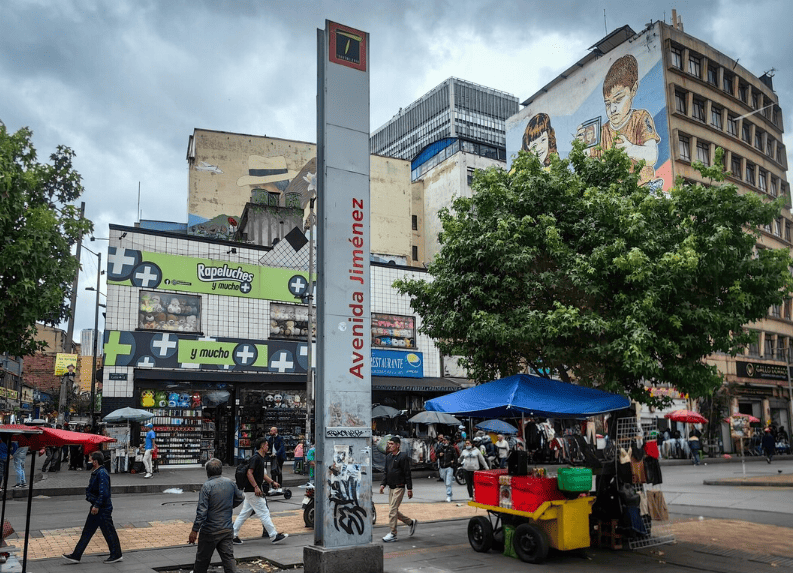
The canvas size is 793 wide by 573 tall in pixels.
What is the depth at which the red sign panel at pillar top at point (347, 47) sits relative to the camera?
970cm

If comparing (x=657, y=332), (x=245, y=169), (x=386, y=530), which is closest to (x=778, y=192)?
(x=245, y=169)

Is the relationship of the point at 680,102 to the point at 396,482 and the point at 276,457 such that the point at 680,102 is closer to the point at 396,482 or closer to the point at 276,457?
the point at 276,457

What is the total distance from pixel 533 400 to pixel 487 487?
1.61m

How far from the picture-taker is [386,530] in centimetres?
1305

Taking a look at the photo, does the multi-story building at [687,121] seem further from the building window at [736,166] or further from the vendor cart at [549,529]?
the vendor cart at [549,529]

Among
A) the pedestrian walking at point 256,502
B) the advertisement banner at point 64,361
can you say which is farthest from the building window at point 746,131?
the pedestrian walking at point 256,502

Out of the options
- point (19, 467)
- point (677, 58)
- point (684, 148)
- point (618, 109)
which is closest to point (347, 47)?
point (19, 467)

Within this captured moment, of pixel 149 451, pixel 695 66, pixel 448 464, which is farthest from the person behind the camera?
pixel 695 66

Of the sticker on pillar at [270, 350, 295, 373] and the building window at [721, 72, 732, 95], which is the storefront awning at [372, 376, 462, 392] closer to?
the sticker on pillar at [270, 350, 295, 373]

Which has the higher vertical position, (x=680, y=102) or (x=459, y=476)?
(x=680, y=102)

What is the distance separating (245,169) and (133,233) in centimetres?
2168

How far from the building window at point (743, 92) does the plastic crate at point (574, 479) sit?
156 feet

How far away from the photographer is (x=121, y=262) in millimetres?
26141

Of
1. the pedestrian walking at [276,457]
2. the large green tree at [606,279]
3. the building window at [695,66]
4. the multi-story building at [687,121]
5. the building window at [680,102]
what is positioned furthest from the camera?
the building window at [695,66]
